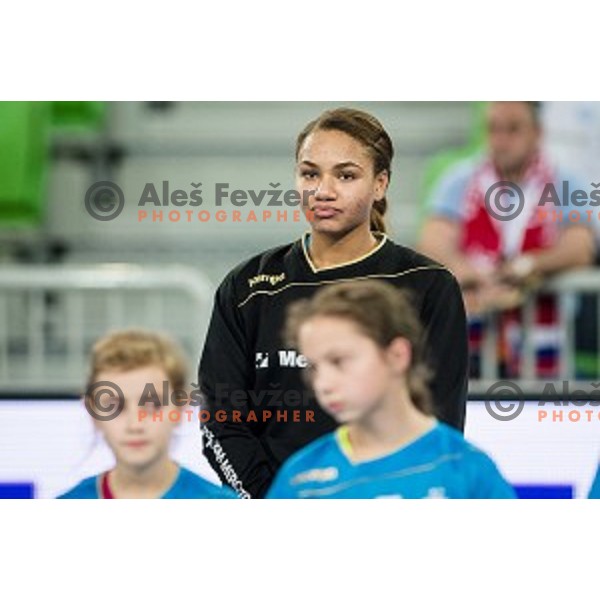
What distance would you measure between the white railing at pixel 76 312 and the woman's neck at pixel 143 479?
17 centimetres

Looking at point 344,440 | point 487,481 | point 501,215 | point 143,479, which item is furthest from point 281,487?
point 501,215

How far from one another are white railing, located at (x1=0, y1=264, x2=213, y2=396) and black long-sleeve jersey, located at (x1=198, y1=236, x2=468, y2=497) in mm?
79

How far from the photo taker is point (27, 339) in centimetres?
291

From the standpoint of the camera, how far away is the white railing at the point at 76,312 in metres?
2.81

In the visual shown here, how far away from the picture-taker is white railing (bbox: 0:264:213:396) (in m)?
2.81

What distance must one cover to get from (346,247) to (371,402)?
270mm

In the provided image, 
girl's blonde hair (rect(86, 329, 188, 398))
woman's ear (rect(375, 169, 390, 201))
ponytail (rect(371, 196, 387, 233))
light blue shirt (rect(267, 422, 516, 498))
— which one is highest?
woman's ear (rect(375, 169, 390, 201))

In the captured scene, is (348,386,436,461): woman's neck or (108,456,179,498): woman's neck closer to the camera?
(348,386,436,461): woman's neck

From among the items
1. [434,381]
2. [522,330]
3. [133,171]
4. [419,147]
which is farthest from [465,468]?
[133,171]

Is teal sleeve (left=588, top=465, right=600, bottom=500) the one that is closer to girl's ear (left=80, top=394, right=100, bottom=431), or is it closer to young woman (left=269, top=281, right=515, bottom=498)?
young woman (left=269, top=281, right=515, bottom=498)

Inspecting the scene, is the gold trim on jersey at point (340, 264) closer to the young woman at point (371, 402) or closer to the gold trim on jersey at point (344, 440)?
the young woman at point (371, 402)

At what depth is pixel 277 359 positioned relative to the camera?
2.72 metres

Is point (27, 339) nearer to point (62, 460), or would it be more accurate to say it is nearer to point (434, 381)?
point (62, 460)

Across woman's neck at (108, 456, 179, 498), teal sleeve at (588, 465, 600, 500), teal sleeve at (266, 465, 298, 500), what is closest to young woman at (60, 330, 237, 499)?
woman's neck at (108, 456, 179, 498)
